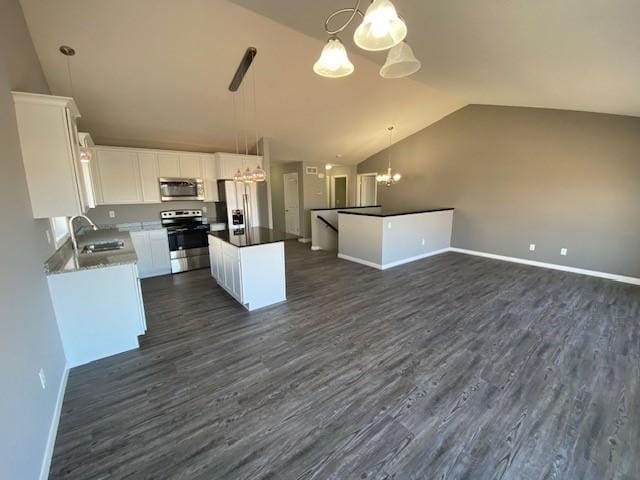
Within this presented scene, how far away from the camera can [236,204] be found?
220 inches

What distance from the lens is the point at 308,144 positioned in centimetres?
662

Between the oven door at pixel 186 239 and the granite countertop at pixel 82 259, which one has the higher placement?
the granite countertop at pixel 82 259

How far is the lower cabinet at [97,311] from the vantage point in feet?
7.90

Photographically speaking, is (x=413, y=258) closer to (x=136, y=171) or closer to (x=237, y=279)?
(x=237, y=279)

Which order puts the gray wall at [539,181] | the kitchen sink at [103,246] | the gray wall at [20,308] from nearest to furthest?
the gray wall at [20,308]
the kitchen sink at [103,246]
the gray wall at [539,181]

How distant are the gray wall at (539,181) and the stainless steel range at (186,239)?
5.67 metres

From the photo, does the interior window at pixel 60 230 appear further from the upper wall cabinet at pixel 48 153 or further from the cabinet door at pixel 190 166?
the cabinet door at pixel 190 166

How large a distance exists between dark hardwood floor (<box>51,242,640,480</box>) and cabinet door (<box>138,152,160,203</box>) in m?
2.30

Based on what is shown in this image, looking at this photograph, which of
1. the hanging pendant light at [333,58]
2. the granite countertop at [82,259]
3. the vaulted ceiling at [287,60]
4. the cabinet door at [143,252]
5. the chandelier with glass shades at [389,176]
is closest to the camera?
the hanging pendant light at [333,58]

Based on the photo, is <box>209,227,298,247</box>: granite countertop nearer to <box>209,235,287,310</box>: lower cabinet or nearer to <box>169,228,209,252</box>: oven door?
<box>209,235,287,310</box>: lower cabinet

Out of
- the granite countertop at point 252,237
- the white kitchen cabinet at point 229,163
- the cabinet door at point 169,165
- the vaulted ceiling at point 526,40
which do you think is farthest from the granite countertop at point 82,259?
the vaulted ceiling at point 526,40

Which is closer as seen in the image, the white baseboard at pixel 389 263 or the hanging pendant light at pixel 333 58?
the hanging pendant light at pixel 333 58

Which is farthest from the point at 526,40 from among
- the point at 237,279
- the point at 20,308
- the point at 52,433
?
the point at 52,433

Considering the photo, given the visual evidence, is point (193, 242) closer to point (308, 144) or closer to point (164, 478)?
point (308, 144)
